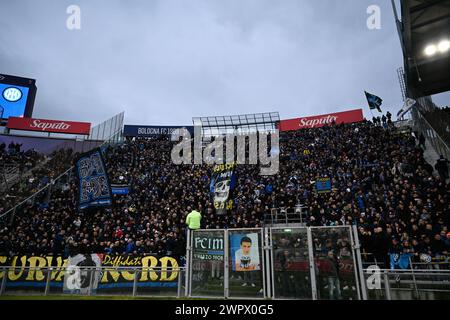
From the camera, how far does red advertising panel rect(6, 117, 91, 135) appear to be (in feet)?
124

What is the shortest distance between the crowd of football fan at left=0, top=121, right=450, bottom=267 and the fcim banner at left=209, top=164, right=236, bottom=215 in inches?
19.1

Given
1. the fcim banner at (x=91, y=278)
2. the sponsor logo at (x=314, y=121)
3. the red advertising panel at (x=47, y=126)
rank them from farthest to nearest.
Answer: the sponsor logo at (x=314, y=121) → the red advertising panel at (x=47, y=126) → the fcim banner at (x=91, y=278)

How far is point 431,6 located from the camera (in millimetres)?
16266

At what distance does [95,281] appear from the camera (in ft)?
35.0

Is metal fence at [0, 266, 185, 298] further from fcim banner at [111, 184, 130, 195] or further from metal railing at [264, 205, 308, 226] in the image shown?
fcim banner at [111, 184, 130, 195]

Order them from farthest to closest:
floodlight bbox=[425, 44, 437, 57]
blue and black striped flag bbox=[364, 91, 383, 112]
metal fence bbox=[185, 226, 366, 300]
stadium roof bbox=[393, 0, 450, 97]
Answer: blue and black striped flag bbox=[364, 91, 383, 112]
floodlight bbox=[425, 44, 437, 57]
stadium roof bbox=[393, 0, 450, 97]
metal fence bbox=[185, 226, 366, 300]

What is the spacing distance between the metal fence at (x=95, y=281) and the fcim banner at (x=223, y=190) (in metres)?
10.1

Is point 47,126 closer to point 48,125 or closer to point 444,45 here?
point 48,125

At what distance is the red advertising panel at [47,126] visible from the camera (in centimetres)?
3781

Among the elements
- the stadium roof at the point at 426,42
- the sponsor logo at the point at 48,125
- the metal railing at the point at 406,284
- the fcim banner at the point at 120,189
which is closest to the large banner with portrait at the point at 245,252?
the metal railing at the point at 406,284

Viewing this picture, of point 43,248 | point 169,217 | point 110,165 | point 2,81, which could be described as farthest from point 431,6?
point 2,81

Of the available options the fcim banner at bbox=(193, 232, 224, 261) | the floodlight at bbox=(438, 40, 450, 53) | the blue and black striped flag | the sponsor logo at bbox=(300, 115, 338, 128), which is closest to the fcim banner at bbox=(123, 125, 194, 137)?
the sponsor logo at bbox=(300, 115, 338, 128)

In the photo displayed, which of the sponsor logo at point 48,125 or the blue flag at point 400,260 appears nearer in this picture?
the blue flag at point 400,260

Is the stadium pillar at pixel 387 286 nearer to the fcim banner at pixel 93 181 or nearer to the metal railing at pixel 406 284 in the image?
the metal railing at pixel 406 284
